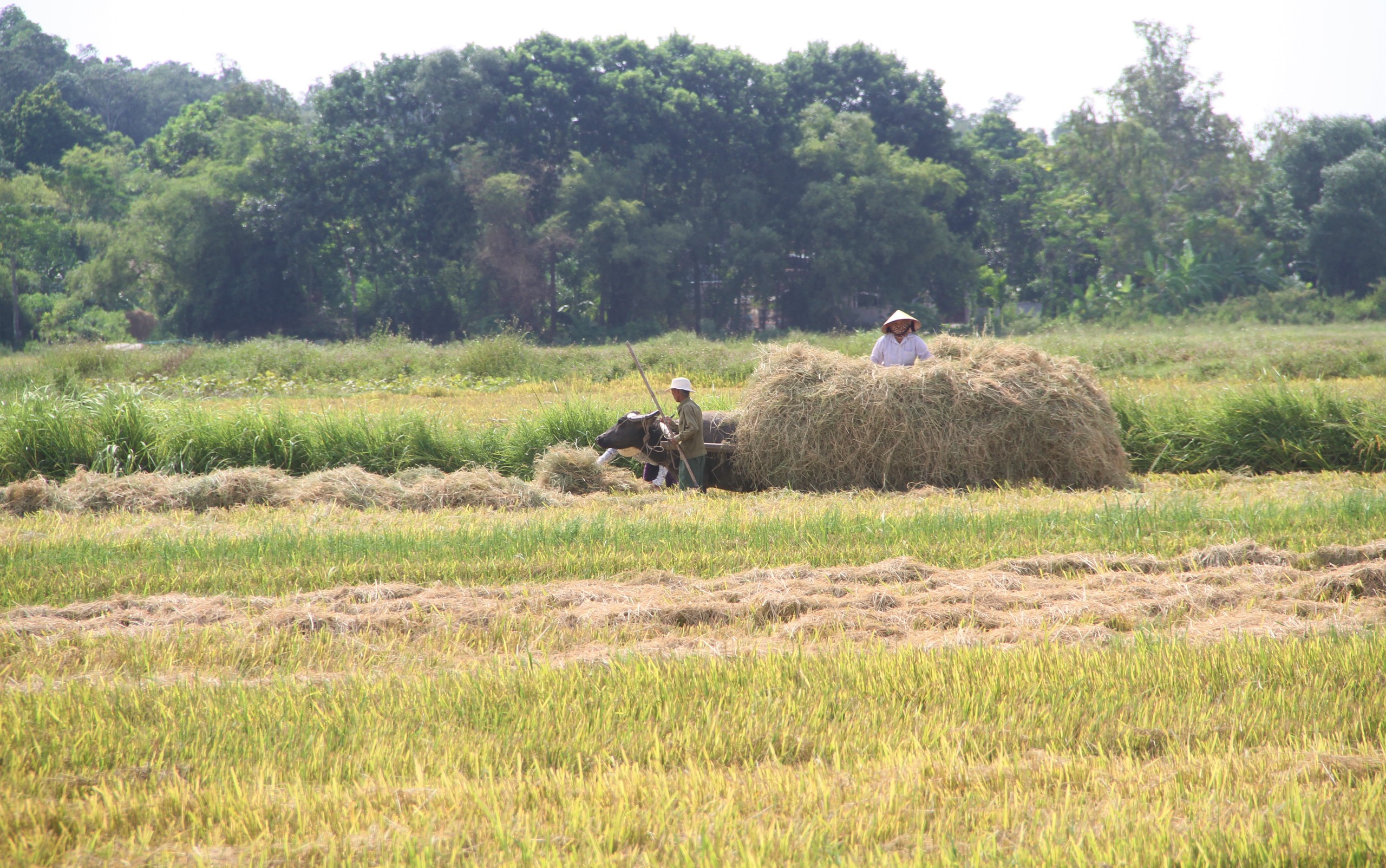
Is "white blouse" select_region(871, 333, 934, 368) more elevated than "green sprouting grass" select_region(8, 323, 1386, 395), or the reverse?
"white blouse" select_region(871, 333, 934, 368)

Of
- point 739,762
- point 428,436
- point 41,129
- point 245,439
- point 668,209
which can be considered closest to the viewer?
point 739,762

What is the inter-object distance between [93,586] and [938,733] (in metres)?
5.59

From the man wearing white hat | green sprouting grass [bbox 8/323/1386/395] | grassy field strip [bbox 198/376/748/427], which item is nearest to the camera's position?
the man wearing white hat

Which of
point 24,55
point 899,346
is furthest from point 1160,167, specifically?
point 24,55

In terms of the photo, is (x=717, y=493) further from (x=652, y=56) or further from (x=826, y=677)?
(x=652, y=56)

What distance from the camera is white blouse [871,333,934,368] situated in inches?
507

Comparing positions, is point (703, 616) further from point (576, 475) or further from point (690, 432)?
point (576, 475)

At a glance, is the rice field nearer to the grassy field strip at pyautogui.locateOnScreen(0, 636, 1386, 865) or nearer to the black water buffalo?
the grassy field strip at pyautogui.locateOnScreen(0, 636, 1386, 865)

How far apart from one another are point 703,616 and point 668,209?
59280 mm

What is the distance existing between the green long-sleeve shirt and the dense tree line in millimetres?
44934

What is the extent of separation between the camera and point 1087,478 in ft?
38.8

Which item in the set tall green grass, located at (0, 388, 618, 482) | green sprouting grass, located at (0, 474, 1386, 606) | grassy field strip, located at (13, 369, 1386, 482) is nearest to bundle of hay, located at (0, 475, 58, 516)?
green sprouting grass, located at (0, 474, 1386, 606)

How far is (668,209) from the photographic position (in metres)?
63.7

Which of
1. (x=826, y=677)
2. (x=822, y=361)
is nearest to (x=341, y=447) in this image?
(x=822, y=361)
